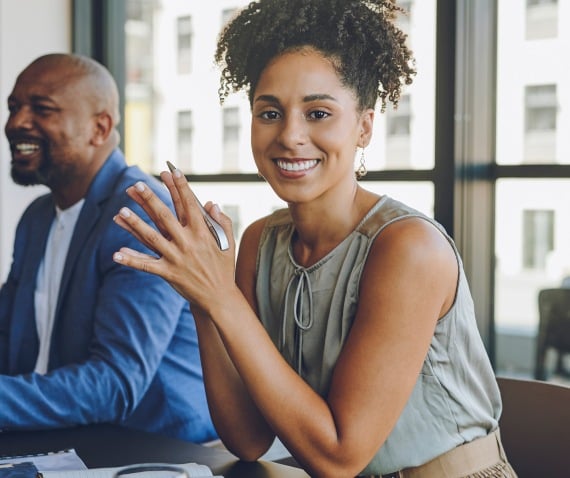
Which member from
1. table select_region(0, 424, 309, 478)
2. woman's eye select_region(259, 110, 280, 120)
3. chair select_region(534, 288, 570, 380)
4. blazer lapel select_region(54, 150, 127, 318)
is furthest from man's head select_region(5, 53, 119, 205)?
chair select_region(534, 288, 570, 380)

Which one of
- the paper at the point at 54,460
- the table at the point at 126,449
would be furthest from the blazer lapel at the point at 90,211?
the paper at the point at 54,460

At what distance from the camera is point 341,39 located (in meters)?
1.33

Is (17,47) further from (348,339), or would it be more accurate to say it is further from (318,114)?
(348,339)

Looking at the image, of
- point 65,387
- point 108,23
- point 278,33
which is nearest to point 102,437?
point 65,387

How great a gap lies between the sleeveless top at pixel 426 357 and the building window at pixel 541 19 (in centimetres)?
123

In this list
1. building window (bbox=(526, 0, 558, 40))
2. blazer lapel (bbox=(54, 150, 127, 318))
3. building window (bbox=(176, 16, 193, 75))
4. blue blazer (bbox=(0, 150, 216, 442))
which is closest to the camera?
blue blazer (bbox=(0, 150, 216, 442))

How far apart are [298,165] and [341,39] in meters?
0.22

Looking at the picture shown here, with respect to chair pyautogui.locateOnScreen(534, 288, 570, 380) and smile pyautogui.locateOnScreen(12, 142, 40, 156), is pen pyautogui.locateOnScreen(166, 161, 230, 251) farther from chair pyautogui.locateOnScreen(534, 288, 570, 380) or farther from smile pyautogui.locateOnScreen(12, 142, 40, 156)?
chair pyautogui.locateOnScreen(534, 288, 570, 380)

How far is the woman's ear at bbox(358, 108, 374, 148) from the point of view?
1.38m

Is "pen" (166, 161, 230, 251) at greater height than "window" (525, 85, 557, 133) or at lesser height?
lesser

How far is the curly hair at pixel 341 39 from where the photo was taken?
1.33 meters

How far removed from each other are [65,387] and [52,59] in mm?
1019

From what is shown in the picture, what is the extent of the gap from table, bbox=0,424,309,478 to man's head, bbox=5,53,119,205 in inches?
34.7

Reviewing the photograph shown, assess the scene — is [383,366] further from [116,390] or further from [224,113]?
[224,113]
